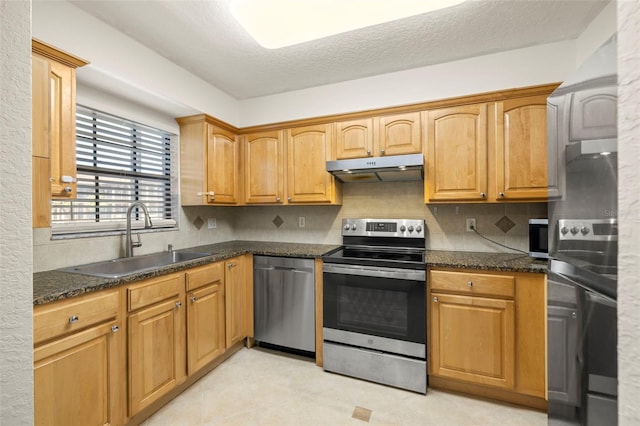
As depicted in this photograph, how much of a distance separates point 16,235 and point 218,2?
1779 millimetres

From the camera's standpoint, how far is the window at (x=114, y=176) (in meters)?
2.04

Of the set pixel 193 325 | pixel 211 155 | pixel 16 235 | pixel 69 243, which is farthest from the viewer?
pixel 211 155

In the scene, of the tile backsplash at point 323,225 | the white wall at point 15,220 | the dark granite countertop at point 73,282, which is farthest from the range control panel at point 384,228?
the white wall at point 15,220

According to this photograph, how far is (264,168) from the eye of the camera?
2.95m

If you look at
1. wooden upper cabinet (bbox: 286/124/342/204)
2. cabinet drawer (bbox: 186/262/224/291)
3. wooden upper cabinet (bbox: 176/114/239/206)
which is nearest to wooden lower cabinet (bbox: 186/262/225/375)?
cabinet drawer (bbox: 186/262/224/291)

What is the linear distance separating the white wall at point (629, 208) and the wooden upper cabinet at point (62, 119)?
2.08m

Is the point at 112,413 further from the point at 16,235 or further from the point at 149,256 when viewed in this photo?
the point at 16,235

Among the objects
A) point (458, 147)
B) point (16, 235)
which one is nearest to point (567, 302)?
point (16, 235)

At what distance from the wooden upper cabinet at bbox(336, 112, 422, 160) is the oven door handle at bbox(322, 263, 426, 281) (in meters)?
0.98

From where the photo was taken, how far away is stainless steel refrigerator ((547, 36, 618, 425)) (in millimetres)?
656

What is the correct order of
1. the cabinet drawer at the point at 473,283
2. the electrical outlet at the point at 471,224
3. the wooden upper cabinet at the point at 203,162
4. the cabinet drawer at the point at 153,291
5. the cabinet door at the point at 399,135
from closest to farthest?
the cabinet drawer at the point at 153,291 → the cabinet drawer at the point at 473,283 → the cabinet door at the point at 399,135 → the electrical outlet at the point at 471,224 → the wooden upper cabinet at the point at 203,162

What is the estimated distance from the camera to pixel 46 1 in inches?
61.9

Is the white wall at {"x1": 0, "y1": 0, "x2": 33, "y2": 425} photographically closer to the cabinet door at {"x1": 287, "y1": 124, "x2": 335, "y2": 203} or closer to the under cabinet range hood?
the under cabinet range hood

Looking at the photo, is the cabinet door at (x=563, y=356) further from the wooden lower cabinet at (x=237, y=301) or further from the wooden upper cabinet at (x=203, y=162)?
the wooden upper cabinet at (x=203, y=162)
